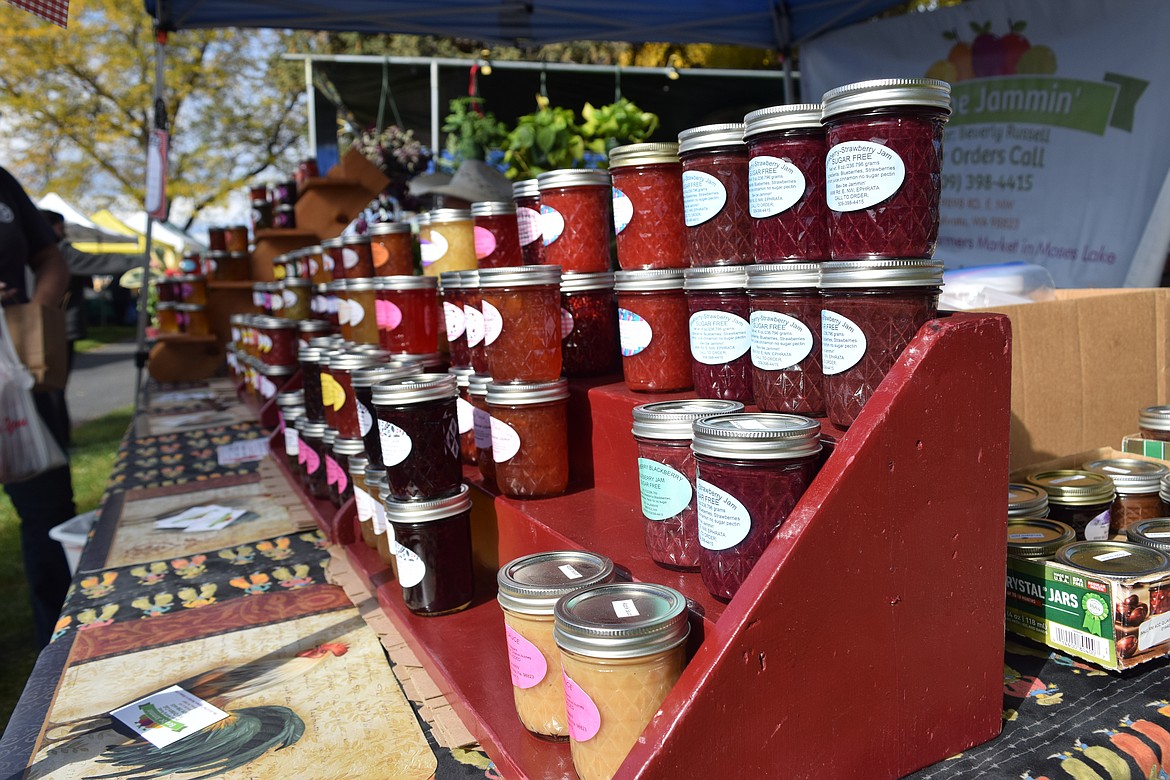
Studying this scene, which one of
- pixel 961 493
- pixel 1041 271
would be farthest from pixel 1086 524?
pixel 1041 271

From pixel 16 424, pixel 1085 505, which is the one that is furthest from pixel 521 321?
pixel 16 424

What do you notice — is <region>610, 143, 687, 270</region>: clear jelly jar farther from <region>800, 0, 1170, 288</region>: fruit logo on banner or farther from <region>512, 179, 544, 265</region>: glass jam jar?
<region>800, 0, 1170, 288</region>: fruit logo on banner

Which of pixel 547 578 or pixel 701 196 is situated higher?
pixel 701 196

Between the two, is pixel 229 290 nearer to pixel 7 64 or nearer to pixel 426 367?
pixel 426 367

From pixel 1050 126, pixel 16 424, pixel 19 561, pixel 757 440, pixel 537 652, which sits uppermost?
pixel 1050 126

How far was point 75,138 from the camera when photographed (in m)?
16.4

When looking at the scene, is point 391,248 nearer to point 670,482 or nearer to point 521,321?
point 521,321

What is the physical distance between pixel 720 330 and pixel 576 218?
560 millimetres

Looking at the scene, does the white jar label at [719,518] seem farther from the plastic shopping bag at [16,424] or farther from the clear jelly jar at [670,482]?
the plastic shopping bag at [16,424]

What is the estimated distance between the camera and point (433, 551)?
1.56m

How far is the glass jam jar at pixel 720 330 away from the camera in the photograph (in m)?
1.31

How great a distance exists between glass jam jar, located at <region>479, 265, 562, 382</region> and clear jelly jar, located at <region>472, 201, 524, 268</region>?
14.9 inches

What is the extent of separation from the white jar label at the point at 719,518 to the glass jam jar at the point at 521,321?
608 millimetres

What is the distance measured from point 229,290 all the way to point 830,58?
4.20 metres
